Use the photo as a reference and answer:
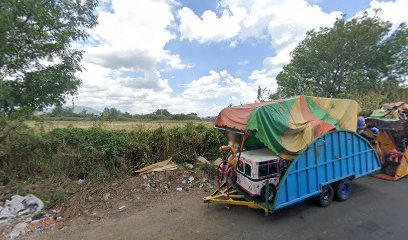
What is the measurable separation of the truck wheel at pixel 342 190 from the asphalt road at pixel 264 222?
136mm

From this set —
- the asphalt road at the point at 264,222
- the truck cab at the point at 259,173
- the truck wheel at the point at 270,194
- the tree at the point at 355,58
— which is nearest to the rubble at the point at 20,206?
the asphalt road at the point at 264,222

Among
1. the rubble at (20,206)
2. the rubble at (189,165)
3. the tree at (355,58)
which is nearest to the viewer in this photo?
the rubble at (20,206)

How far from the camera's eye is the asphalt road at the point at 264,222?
3871 millimetres

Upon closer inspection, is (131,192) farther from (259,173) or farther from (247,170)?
(259,173)

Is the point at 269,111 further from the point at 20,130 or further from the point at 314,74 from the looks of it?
the point at 314,74

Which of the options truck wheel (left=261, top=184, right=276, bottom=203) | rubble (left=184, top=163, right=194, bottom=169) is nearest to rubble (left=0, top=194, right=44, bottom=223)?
rubble (left=184, top=163, right=194, bottom=169)

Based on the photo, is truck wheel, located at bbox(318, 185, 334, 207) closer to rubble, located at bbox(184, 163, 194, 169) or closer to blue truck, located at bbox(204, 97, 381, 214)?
blue truck, located at bbox(204, 97, 381, 214)

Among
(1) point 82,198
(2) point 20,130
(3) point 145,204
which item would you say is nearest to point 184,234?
(3) point 145,204

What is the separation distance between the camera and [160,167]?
7.13m

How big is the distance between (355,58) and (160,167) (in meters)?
22.3

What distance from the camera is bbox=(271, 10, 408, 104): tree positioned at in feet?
60.6

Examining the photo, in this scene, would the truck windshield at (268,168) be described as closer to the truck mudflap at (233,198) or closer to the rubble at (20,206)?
the truck mudflap at (233,198)

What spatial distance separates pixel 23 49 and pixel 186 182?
6.64 meters

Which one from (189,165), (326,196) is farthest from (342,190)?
(189,165)
